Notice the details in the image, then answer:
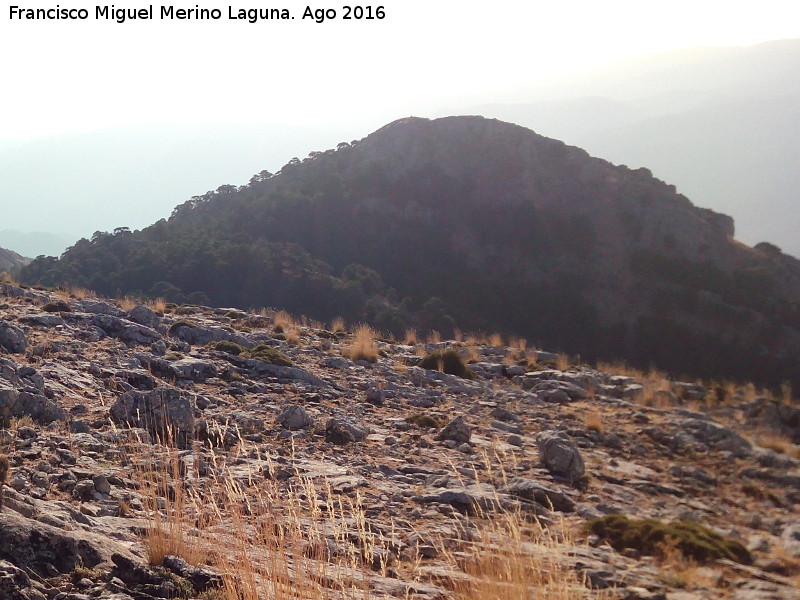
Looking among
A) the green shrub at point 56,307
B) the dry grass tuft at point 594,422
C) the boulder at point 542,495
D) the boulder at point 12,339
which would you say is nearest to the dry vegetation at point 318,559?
the boulder at point 542,495

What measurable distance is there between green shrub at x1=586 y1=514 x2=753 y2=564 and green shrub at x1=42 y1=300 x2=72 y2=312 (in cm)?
1328

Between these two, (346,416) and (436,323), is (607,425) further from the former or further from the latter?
(436,323)

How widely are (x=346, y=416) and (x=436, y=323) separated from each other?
131 ft

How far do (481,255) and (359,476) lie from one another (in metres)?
55.5

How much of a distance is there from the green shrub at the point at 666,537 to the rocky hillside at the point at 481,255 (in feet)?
131

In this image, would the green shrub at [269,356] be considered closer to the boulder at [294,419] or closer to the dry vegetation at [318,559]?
the boulder at [294,419]

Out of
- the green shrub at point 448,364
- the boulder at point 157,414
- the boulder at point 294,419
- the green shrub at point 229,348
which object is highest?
the boulder at point 157,414

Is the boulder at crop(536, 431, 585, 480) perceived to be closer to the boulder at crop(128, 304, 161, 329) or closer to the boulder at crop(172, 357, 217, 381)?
the boulder at crop(172, 357, 217, 381)

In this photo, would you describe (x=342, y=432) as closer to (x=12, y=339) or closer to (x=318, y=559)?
(x=318, y=559)

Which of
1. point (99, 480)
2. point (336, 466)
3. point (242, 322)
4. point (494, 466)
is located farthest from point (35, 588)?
point (242, 322)

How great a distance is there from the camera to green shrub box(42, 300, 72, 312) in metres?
14.4

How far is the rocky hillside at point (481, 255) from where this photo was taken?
4953 centimetres

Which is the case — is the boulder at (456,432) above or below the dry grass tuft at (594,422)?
above

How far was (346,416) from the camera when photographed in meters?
10.2
